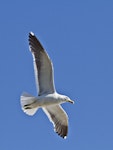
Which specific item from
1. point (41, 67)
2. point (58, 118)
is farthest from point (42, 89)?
point (58, 118)

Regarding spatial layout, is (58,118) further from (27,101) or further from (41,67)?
(41,67)

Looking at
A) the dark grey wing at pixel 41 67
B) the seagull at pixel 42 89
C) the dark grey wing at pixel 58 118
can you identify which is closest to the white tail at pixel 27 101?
the seagull at pixel 42 89

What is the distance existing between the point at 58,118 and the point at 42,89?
1.21 meters

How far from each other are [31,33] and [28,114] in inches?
86.6

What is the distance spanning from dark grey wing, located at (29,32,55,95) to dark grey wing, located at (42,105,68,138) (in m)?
0.71

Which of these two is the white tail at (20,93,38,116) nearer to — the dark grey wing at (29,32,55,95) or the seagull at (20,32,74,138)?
the seagull at (20,32,74,138)

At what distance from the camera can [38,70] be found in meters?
16.1

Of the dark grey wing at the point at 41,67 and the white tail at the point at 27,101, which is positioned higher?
the dark grey wing at the point at 41,67

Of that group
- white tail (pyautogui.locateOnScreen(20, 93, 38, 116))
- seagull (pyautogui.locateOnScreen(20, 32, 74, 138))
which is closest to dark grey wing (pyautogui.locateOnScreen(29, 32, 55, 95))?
seagull (pyautogui.locateOnScreen(20, 32, 74, 138))

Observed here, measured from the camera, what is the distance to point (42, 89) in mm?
16266

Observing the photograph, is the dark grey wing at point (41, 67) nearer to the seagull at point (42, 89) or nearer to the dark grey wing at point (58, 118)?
the seagull at point (42, 89)

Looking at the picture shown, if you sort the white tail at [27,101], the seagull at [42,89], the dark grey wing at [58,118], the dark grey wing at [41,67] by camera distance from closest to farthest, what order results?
the white tail at [27,101] < the seagull at [42,89] < the dark grey wing at [41,67] < the dark grey wing at [58,118]

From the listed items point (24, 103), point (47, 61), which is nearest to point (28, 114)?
point (24, 103)

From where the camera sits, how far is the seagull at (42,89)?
15672 mm
